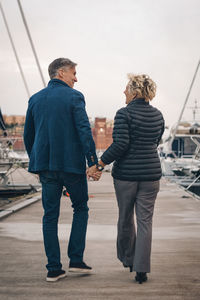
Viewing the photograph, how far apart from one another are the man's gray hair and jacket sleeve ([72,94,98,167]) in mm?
304

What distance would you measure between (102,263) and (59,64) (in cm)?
184

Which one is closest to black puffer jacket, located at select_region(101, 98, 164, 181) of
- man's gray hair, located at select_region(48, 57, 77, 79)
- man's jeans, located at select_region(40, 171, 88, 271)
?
man's jeans, located at select_region(40, 171, 88, 271)

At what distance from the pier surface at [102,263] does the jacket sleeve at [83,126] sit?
3.33 feet

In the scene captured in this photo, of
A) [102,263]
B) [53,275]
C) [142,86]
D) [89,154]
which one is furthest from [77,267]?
[142,86]

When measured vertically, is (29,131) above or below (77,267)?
above

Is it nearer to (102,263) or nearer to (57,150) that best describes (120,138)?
(57,150)

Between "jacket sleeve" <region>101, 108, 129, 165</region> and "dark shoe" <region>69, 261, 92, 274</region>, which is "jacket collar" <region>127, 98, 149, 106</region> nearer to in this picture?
"jacket sleeve" <region>101, 108, 129, 165</region>

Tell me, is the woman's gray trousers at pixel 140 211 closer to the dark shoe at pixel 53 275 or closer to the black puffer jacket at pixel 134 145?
the black puffer jacket at pixel 134 145

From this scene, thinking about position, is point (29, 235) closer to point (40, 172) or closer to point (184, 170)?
point (40, 172)

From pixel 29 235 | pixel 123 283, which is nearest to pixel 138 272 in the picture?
pixel 123 283

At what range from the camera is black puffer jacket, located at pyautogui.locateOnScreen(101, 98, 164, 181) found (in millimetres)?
3572

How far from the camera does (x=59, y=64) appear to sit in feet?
12.4

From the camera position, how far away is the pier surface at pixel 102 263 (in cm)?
336

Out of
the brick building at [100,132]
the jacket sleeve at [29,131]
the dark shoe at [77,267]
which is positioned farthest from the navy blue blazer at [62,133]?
the brick building at [100,132]
